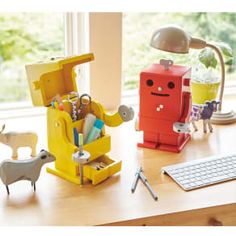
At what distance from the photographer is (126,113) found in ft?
4.44

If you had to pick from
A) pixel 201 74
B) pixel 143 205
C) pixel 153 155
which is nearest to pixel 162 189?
pixel 143 205

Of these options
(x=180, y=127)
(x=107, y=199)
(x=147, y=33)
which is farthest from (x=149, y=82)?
(x=147, y=33)

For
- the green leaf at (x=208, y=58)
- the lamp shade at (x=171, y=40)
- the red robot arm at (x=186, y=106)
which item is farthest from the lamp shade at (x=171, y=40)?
the green leaf at (x=208, y=58)

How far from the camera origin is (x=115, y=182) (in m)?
1.32

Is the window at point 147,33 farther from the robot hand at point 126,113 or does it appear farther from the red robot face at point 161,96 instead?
the robot hand at point 126,113

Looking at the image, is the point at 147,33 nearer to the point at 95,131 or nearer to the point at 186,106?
the point at 186,106

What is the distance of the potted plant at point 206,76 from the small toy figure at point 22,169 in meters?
0.65

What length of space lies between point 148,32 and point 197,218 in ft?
3.16

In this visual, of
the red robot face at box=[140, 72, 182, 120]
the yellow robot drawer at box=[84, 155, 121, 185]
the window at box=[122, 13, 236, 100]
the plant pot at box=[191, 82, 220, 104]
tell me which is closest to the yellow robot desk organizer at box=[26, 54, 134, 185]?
the yellow robot drawer at box=[84, 155, 121, 185]

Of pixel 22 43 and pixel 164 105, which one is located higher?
pixel 22 43

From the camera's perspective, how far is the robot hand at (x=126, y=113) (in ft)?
4.41

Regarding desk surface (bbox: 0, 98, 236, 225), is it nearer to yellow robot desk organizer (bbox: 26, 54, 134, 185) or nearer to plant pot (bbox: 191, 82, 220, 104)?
yellow robot desk organizer (bbox: 26, 54, 134, 185)

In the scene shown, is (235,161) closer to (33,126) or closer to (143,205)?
(143,205)

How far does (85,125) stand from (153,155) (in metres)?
0.25
